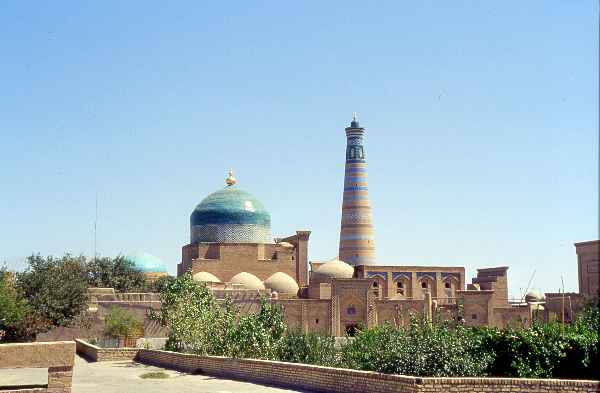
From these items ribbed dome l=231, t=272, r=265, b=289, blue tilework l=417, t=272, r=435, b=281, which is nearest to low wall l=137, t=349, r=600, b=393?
ribbed dome l=231, t=272, r=265, b=289

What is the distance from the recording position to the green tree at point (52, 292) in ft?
83.2

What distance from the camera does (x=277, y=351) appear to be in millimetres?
16578

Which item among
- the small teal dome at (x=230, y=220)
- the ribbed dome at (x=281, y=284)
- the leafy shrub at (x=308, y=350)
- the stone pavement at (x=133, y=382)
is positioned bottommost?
the stone pavement at (x=133, y=382)

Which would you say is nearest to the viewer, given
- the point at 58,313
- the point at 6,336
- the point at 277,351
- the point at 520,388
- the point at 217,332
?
the point at 520,388

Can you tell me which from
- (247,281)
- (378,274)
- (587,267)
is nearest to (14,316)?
(247,281)

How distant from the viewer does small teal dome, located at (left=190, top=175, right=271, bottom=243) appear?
4372 centimetres

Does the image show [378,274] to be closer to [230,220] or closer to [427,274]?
[427,274]

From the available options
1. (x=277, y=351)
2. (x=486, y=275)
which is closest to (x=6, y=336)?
(x=277, y=351)

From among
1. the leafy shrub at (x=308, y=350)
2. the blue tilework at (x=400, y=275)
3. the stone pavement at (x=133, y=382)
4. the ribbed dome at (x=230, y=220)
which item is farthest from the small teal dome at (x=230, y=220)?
the leafy shrub at (x=308, y=350)

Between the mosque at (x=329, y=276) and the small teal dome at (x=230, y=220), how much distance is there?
6 cm

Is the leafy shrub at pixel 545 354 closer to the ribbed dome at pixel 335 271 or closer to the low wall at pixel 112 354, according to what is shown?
the low wall at pixel 112 354

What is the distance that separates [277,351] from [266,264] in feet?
86.6

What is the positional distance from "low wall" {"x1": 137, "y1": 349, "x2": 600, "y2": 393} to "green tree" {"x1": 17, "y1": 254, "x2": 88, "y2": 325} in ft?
29.8

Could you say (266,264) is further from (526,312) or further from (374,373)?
(374,373)
